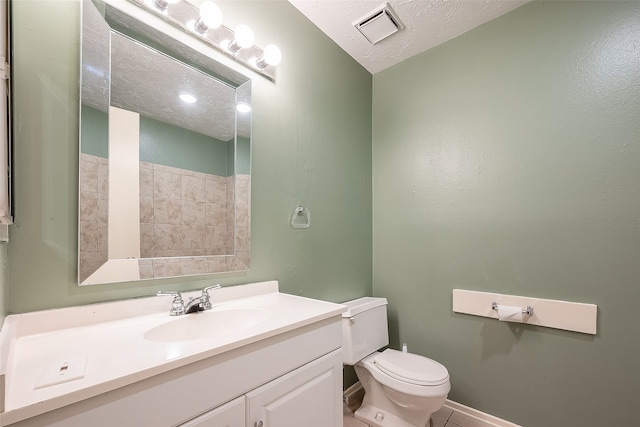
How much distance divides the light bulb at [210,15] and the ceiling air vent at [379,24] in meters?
0.93

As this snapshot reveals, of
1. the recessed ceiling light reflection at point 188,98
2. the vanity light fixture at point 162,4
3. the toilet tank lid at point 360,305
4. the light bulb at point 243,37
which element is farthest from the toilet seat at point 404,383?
the vanity light fixture at point 162,4

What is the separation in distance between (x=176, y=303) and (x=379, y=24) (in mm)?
1911

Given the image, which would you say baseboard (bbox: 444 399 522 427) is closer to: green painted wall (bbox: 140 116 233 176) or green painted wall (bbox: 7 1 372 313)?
green painted wall (bbox: 7 1 372 313)

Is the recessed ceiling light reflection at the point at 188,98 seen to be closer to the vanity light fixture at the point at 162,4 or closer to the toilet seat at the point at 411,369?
the vanity light fixture at the point at 162,4

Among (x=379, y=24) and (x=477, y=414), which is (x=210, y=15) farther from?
(x=477, y=414)

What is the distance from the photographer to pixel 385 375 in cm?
151

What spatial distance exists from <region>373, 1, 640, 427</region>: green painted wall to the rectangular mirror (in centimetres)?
126

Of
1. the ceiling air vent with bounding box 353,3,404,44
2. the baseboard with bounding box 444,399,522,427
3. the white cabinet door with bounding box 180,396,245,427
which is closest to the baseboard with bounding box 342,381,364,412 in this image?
the baseboard with bounding box 444,399,522,427

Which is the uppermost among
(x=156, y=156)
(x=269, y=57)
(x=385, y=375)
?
(x=269, y=57)

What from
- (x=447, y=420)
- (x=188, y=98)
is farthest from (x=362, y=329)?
(x=188, y=98)

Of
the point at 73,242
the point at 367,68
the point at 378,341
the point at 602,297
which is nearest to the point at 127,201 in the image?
the point at 73,242

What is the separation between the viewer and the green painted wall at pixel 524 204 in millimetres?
1338

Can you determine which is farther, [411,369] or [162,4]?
[411,369]

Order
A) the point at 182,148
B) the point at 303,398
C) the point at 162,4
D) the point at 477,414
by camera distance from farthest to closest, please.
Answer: the point at 477,414 < the point at 182,148 < the point at 162,4 < the point at 303,398
